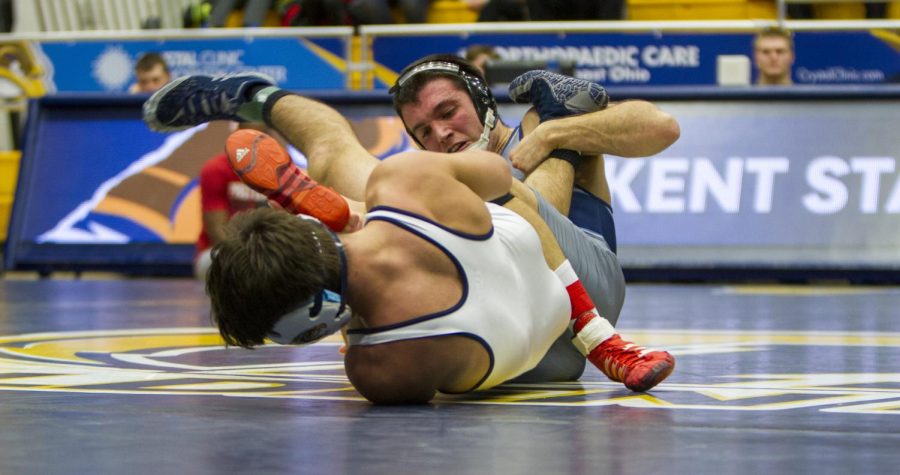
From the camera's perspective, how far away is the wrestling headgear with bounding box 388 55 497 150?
13.0 ft

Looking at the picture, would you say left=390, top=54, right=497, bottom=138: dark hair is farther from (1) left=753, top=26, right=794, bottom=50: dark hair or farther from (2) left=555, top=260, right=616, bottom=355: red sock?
(1) left=753, top=26, right=794, bottom=50: dark hair

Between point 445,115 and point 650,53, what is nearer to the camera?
point 445,115

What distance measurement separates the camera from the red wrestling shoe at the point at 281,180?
9.92 feet

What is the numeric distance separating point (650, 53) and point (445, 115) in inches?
209

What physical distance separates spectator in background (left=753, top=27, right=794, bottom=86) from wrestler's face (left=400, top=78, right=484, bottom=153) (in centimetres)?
488

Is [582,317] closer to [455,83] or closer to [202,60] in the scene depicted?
[455,83]

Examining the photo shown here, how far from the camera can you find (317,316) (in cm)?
281

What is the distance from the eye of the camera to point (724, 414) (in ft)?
9.39

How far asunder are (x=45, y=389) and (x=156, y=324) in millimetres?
2113

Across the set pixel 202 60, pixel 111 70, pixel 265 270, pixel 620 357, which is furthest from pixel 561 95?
pixel 111 70

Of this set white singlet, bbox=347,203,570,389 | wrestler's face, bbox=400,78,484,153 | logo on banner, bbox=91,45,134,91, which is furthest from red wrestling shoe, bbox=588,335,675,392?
logo on banner, bbox=91,45,134,91

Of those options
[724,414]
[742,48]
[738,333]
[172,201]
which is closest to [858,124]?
[742,48]

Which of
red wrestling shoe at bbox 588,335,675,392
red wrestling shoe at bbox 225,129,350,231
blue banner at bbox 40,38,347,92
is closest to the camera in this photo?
red wrestling shoe at bbox 225,129,350,231

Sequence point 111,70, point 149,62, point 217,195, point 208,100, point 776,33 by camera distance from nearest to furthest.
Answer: point 208,100 < point 217,195 < point 776,33 < point 149,62 < point 111,70
